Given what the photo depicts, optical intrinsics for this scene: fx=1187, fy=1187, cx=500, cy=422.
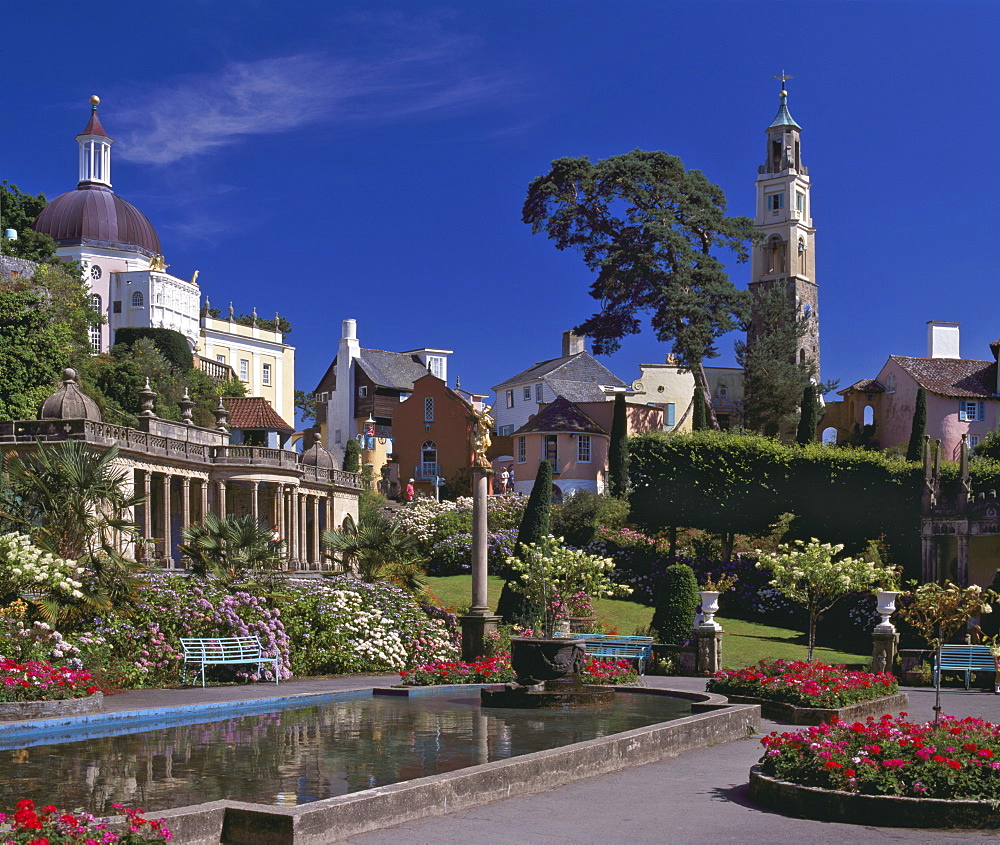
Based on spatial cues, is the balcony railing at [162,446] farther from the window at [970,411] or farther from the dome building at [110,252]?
the window at [970,411]

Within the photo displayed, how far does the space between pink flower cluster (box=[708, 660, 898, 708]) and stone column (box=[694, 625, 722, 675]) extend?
509 cm

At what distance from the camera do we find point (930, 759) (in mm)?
10422

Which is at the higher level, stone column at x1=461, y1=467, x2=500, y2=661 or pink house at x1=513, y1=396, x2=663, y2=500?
pink house at x1=513, y1=396, x2=663, y2=500

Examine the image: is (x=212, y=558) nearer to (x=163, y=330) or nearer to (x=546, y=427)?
(x=546, y=427)

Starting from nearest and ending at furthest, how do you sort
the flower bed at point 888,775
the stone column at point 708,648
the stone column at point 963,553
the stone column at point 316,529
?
the flower bed at point 888,775
the stone column at point 708,648
the stone column at point 963,553
the stone column at point 316,529

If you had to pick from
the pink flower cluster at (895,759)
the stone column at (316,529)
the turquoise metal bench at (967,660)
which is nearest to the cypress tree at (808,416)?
the stone column at (316,529)

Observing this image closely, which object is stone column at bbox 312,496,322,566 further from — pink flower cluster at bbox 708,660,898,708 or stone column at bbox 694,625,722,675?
pink flower cluster at bbox 708,660,898,708

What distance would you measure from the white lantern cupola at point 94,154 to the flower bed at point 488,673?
69.6 metres

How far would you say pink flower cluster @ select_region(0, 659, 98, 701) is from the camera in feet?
53.9

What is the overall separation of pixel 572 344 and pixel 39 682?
227ft

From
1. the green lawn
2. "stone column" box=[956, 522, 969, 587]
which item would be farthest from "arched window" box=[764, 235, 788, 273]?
"stone column" box=[956, 522, 969, 587]

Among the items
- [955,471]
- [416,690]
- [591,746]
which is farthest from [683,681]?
[955,471]

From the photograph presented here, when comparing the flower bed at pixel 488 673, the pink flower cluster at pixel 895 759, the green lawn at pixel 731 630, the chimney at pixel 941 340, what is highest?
the chimney at pixel 941 340

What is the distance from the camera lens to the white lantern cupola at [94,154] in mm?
82125
